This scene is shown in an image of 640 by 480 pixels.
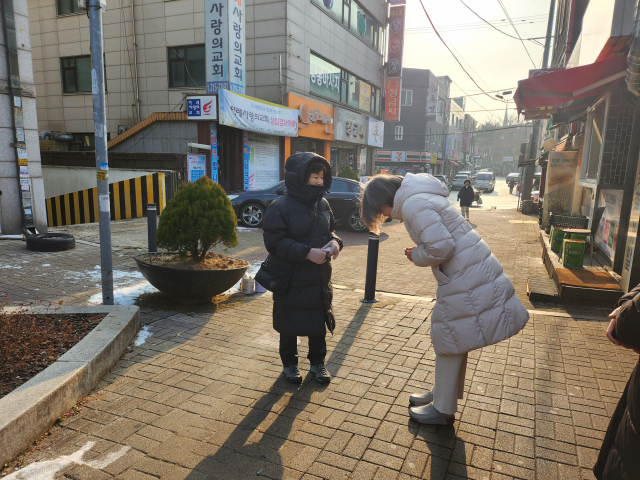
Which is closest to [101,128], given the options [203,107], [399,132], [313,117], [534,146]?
[203,107]

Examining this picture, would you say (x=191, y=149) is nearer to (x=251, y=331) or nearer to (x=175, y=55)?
(x=175, y=55)

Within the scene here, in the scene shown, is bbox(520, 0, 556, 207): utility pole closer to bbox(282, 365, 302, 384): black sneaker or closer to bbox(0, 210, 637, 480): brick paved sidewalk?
bbox(0, 210, 637, 480): brick paved sidewalk

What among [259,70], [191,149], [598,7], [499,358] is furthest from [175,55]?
[499,358]

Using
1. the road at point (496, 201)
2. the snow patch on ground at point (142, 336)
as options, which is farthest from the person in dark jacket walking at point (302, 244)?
the road at point (496, 201)

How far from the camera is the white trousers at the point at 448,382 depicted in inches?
112

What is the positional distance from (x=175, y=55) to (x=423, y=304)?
16.7m

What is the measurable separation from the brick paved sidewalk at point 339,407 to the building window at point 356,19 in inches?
741

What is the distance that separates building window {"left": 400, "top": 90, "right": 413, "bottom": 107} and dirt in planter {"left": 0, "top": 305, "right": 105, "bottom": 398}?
5181 centimetres

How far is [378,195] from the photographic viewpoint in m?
2.86

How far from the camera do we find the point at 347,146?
26.1m

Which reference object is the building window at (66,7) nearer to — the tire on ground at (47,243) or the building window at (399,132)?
the tire on ground at (47,243)

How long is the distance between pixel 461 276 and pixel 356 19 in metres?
25.4

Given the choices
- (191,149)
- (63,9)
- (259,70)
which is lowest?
(191,149)

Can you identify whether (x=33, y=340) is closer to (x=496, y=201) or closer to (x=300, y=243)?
(x=300, y=243)
